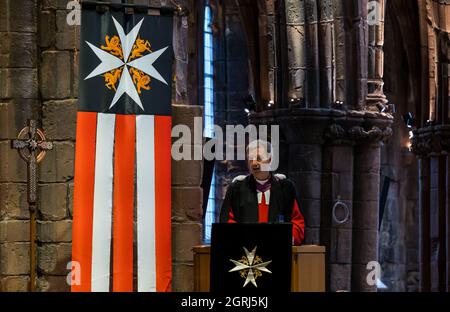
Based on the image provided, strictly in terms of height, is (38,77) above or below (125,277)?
above

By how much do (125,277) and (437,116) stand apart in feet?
53.5

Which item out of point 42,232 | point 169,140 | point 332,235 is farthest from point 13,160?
point 332,235

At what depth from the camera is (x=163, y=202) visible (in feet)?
38.5

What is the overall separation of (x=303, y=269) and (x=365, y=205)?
12.4 metres

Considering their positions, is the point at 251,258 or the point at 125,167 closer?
the point at 251,258

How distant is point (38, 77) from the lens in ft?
40.9

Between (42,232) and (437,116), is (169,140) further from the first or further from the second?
(437,116)

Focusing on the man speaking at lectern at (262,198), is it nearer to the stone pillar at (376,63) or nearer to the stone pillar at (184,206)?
the stone pillar at (184,206)

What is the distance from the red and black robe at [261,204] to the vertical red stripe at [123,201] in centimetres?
84

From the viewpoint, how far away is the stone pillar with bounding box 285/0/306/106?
2248 centimetres

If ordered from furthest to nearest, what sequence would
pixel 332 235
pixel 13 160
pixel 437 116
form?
pixel 437 116, pixel 332 235, pixel 13 160

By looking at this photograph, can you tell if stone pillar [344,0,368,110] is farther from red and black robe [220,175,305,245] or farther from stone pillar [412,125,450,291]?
red and black robe [220,175,305,245]

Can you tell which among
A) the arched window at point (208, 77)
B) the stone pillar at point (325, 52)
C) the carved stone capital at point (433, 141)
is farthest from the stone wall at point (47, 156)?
the arched window at point (208, 77)
